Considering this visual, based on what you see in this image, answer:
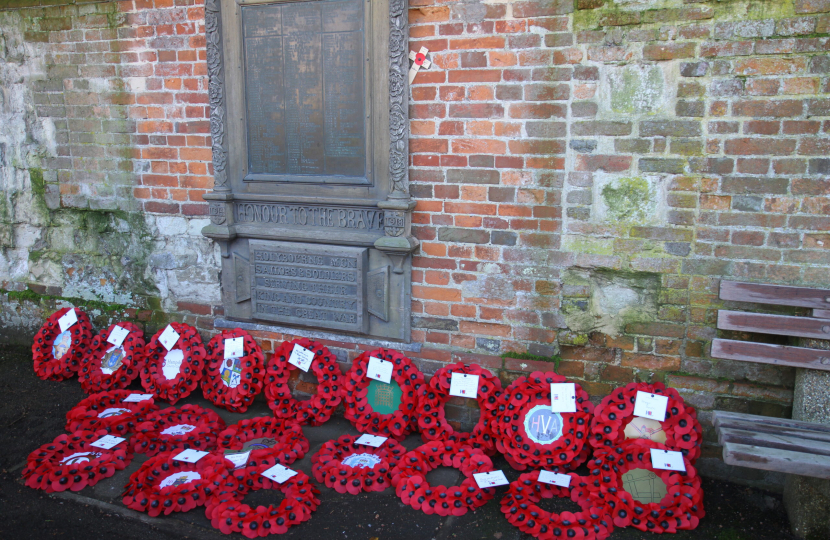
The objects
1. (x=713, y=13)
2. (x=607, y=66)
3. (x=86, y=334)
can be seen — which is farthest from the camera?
(x=86, y=334)

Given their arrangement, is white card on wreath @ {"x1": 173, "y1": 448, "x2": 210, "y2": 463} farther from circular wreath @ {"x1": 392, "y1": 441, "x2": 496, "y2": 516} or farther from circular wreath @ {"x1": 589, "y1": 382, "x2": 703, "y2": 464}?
circular wreath @ {"x1": 589, "y1": 382, "x2": 703, "y2": 464}

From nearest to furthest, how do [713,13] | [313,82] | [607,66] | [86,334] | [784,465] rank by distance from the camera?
[784,465], [713,13], [607,66], [313,82], [86,334]

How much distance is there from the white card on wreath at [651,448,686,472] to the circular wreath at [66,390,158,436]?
10.3ft

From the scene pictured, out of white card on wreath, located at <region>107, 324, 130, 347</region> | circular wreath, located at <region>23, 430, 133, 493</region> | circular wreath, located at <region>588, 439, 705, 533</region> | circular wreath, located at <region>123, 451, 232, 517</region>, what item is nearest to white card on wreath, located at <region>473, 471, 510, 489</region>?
circular wreath, located at <region>588, 439, 705, 533</region>

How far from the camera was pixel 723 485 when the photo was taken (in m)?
3.08

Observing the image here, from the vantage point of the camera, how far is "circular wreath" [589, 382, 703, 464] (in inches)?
116

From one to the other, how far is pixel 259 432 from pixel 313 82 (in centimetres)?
229

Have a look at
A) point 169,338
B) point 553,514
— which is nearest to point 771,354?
point 553,514

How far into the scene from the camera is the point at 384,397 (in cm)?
361

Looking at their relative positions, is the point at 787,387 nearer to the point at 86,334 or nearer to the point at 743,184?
the point at 743,184

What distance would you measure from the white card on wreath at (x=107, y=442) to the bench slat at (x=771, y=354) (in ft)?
11.5

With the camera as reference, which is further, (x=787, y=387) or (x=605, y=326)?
(x=605, y=326)

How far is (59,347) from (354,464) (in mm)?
2877

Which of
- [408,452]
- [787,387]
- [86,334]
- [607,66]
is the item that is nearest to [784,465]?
[787,387]
